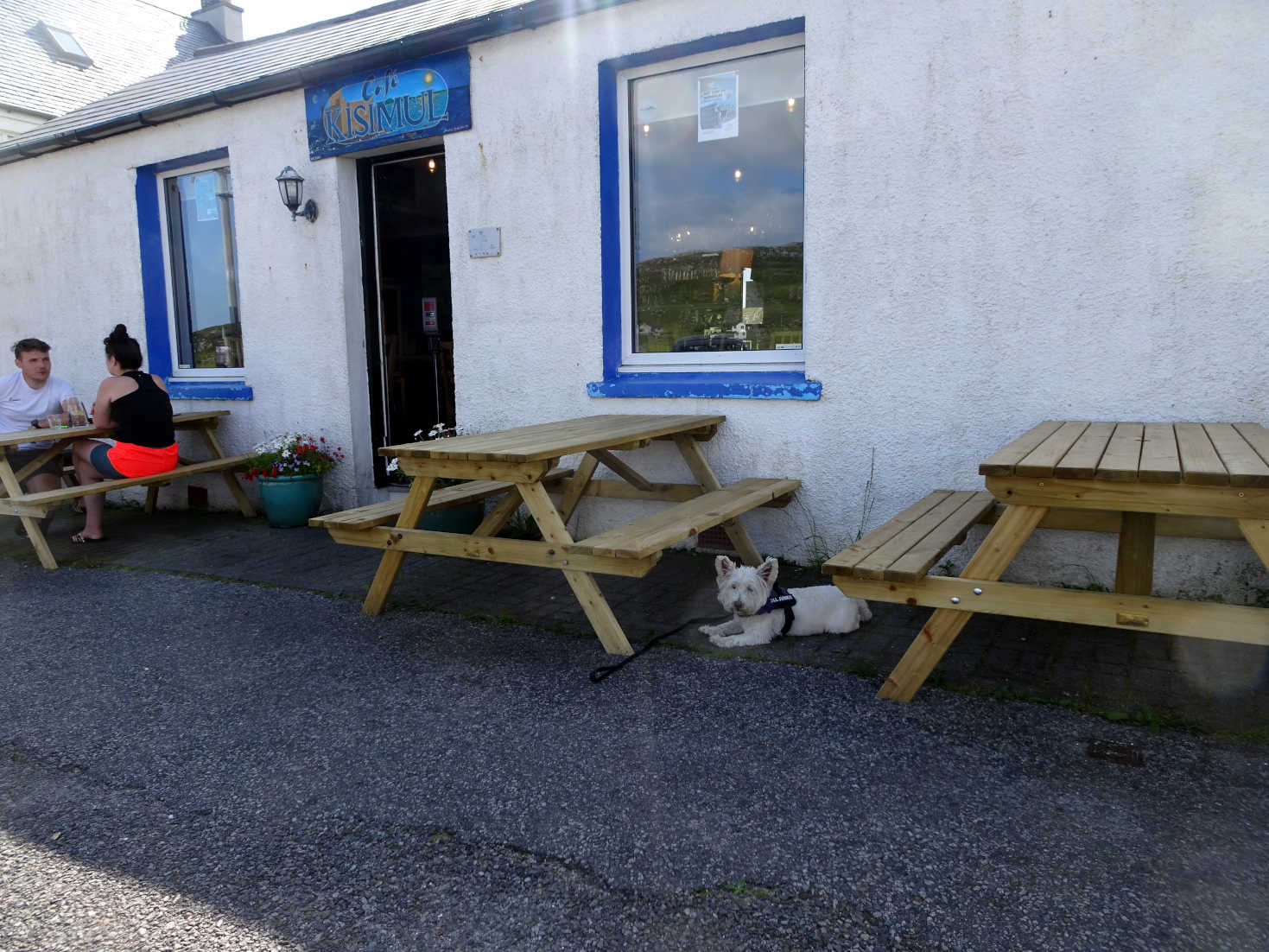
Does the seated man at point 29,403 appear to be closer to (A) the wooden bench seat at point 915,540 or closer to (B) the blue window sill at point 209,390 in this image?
(B) the blue window sill at point 209,390

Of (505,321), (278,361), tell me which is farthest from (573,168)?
(278,361)

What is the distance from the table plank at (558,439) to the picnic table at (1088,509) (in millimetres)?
1269

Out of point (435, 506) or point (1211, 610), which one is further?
point (435, 506)

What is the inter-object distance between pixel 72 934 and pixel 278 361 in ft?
18.5

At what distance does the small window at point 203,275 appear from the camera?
25.0ft

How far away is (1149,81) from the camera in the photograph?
4.01m

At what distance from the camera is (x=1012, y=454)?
312 centimetres

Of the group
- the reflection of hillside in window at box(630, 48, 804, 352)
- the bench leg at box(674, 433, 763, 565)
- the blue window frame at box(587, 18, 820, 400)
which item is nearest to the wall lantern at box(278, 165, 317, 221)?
the blue window frame at box(587, 18, 820, 400)

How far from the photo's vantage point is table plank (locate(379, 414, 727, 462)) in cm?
356

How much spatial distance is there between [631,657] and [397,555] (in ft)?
4.55

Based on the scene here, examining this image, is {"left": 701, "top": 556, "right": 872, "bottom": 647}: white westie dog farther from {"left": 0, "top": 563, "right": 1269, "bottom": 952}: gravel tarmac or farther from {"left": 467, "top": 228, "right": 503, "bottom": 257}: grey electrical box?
{"left": 467, "top": 228, "right": 503, "bottom": 257}: grey electrical box

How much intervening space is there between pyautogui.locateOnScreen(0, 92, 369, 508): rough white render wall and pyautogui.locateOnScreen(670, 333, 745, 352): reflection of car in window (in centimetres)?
277

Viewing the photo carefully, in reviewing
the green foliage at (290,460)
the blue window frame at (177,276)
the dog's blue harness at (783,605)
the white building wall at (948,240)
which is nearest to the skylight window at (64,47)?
the blue window frame at (177,276)

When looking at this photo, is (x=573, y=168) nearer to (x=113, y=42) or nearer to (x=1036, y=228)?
(x=1036, y=228)
